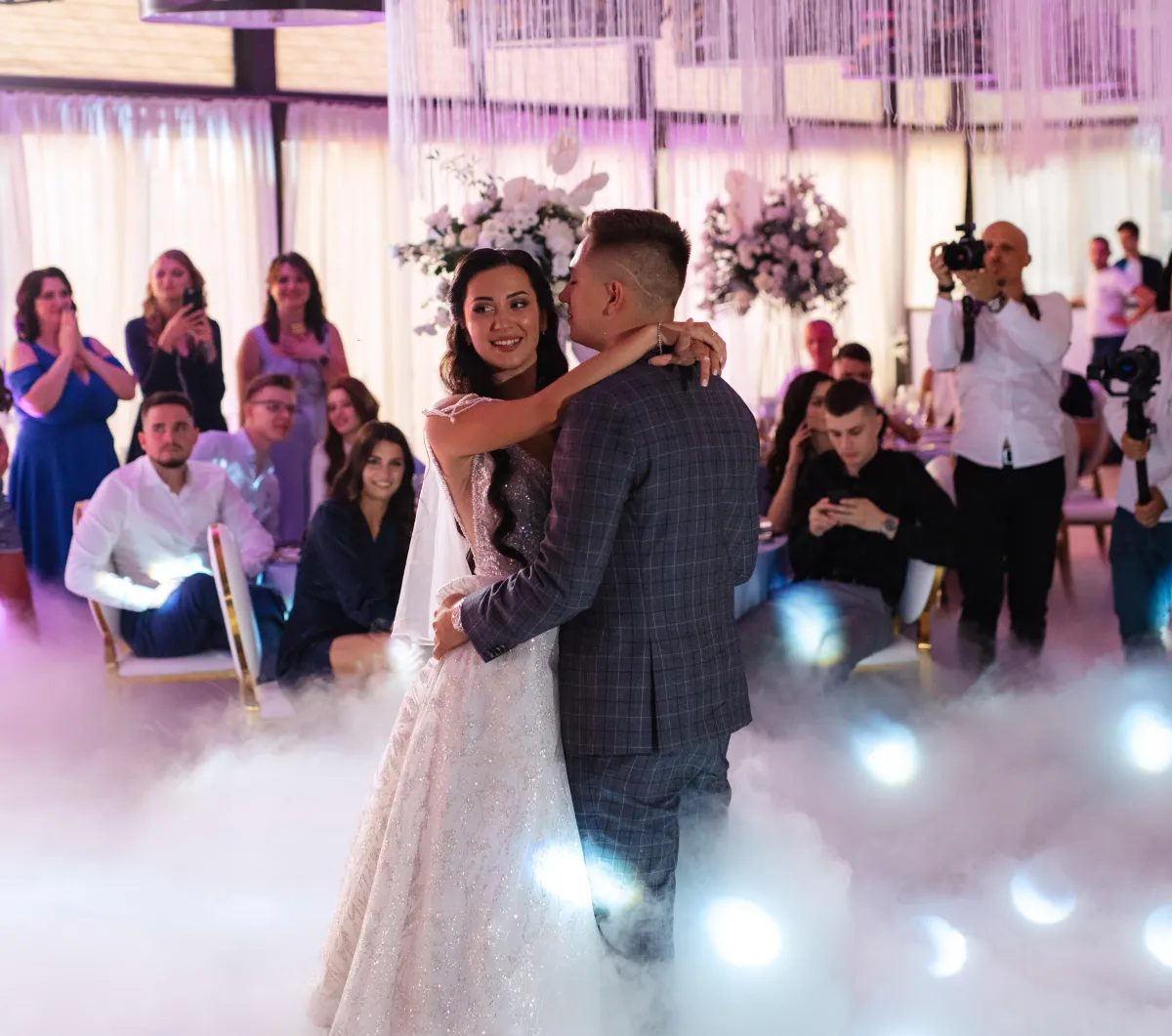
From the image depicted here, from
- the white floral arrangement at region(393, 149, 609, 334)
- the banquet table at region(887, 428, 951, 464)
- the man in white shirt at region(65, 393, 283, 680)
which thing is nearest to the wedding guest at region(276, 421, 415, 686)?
the man in white shirt at region(65, 393, 283, 680)

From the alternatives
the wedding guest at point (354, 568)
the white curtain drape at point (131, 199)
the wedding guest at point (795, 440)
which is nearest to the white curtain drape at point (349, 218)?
the white curtain drape at point (131, 199)

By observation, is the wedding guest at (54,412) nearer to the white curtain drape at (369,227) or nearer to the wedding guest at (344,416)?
the wedding guest at (344,416)

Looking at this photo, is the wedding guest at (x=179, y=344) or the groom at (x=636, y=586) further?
the wedding guest at (x=179, y=344)

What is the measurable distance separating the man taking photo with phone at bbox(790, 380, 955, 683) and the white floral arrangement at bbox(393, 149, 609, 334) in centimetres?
95

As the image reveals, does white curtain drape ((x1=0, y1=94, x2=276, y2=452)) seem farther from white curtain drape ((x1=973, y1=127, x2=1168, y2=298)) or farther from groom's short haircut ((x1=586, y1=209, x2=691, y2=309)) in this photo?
groom's short haircut ((x1=586, y1=209, x2=691, y2=309))

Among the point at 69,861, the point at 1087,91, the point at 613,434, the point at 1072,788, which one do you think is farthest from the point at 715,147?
the point at 613,434

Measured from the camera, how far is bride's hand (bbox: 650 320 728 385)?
212cm

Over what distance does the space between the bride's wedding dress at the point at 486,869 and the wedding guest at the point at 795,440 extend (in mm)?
2428

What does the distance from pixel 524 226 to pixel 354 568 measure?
3.75 feet

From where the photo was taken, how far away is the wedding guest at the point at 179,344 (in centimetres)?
639

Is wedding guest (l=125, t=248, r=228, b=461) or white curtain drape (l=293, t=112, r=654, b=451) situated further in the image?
white curtain drape (l=293, t=112, r=654, b=451)

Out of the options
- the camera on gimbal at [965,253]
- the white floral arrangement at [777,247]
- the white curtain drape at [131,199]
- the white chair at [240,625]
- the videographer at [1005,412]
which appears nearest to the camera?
the white chair at [240,625]

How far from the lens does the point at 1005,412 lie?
474 cm

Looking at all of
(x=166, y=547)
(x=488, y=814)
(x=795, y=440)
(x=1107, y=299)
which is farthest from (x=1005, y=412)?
(x=1107, y=299)
